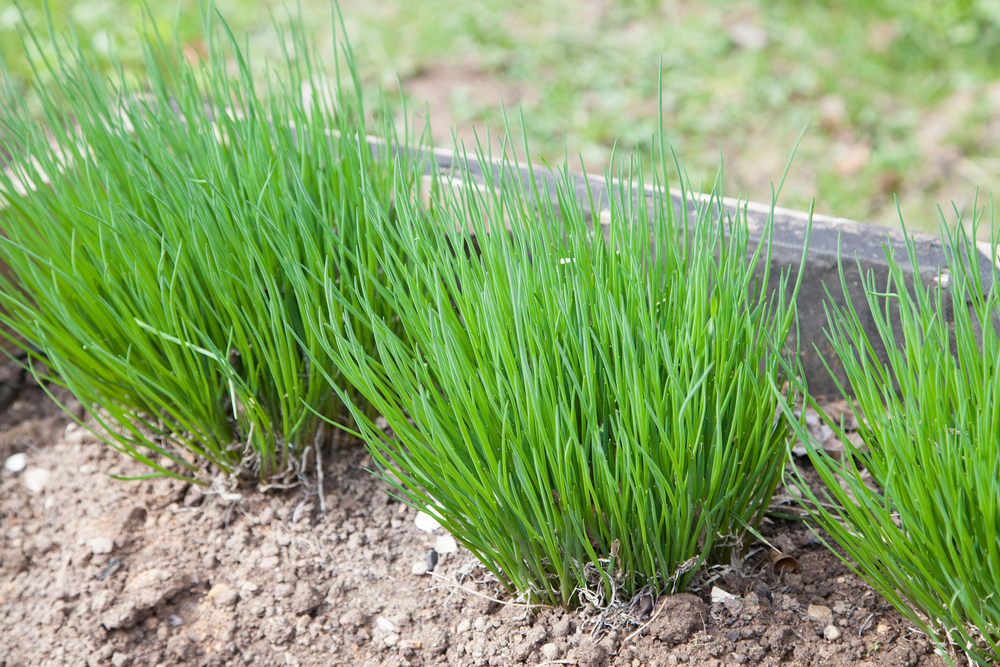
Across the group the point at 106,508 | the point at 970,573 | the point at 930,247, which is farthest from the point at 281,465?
the point at 930,247

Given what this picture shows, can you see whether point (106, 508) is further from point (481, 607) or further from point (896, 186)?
point (896, 186)

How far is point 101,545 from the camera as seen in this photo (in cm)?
118

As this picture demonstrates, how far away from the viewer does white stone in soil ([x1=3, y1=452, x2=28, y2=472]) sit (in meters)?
1.38

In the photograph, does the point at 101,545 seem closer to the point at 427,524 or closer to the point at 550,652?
the point at 427,524

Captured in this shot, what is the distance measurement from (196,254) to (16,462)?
2.20 feet

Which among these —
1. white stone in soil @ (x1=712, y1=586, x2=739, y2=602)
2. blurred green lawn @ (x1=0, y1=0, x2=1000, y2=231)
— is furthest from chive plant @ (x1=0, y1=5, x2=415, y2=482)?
blurred green lawn @ (x1=0, y1=0, x2=1000, y2=231)

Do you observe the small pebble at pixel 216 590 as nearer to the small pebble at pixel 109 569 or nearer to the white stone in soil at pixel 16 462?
the small pebble at pixel 109 569

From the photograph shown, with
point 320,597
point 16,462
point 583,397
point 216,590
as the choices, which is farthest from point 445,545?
point 16,462

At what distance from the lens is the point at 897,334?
1246 millimetres

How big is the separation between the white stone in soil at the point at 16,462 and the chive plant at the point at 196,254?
1.07 ft

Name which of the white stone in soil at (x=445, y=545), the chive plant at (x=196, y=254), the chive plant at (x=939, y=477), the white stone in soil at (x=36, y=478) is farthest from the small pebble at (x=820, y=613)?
the white stone in soil at (x=36, y=478)

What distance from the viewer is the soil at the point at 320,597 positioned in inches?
37.3

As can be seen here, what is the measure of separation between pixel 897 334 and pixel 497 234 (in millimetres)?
739

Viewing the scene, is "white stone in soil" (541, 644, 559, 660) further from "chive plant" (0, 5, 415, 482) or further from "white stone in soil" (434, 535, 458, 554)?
"chive plant" (0, 5, 415, 482)
